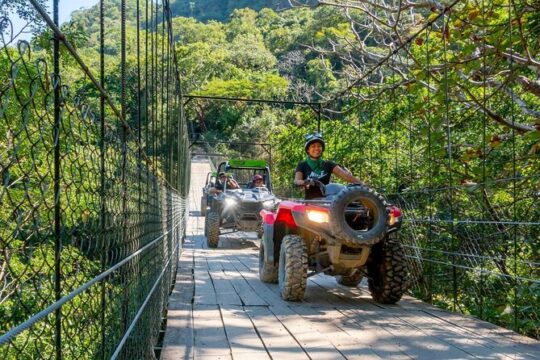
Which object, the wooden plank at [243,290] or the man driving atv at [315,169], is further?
the man driving atv at [315,169]

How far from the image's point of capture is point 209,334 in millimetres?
4098

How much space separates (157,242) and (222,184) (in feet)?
28.9

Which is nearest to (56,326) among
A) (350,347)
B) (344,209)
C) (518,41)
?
(350,347)

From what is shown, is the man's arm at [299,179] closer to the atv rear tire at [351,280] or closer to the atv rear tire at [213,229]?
the atv rear tire at [351,280]

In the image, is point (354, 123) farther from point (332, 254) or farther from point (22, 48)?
point (22, 48)

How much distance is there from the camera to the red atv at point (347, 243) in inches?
189

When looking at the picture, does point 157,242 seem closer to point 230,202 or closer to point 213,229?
point 213,229

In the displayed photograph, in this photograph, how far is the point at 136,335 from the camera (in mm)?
2611

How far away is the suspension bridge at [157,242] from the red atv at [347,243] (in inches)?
9.7

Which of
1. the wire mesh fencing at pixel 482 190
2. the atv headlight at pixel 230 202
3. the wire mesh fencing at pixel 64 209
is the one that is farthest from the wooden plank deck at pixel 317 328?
the atv headlight at pixel 230 202

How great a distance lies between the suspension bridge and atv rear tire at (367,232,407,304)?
147 millimetres

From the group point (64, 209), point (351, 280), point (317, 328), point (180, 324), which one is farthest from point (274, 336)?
point (64, 209)

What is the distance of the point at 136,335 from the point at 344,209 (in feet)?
8.35

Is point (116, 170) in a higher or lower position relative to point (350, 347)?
higher
